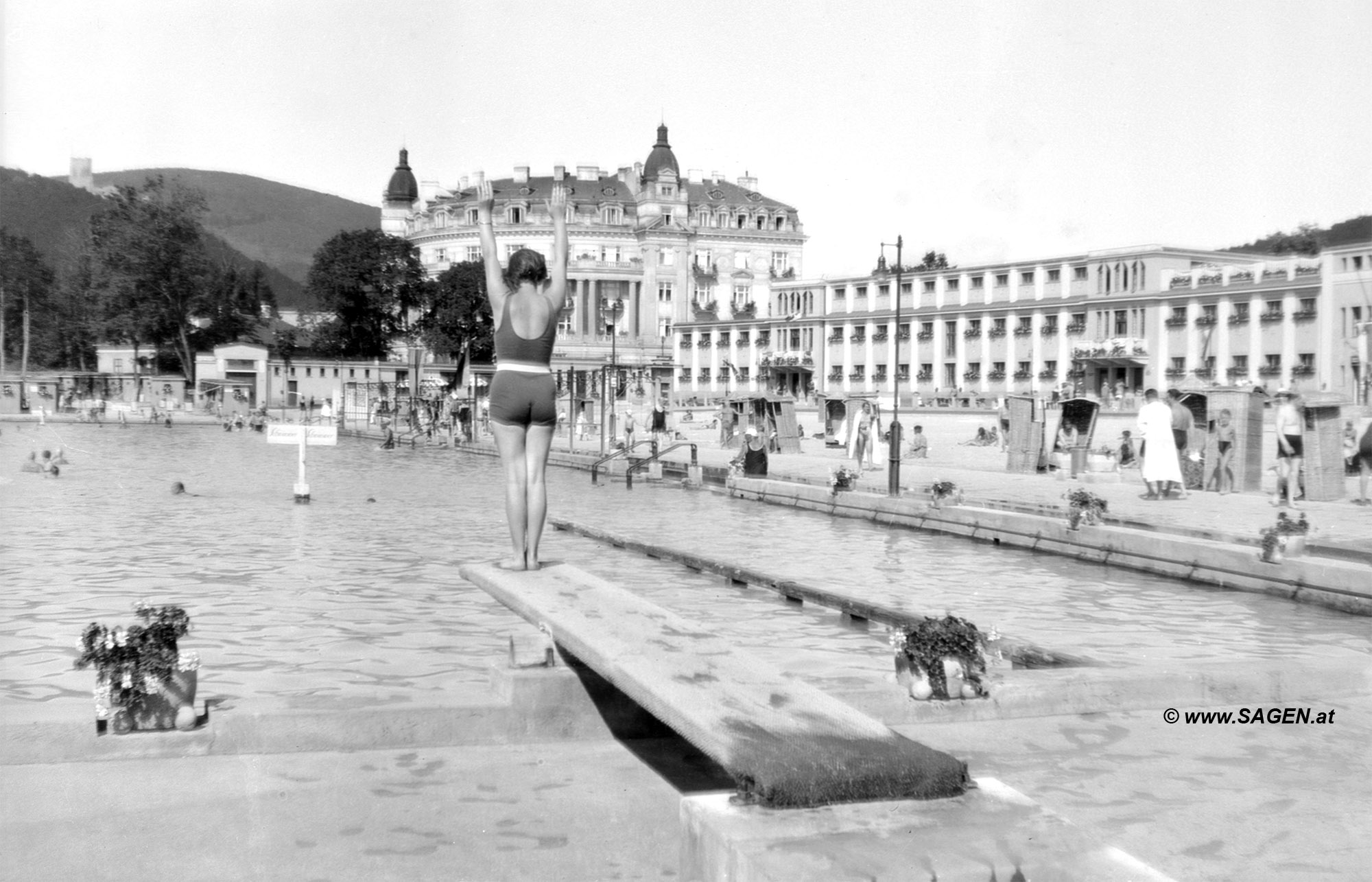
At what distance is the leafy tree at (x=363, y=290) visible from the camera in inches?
4828

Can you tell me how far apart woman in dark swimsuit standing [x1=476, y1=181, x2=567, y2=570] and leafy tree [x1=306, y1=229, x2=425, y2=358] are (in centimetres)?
11815

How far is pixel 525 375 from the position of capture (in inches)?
300

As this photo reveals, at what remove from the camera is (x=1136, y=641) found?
423 inches

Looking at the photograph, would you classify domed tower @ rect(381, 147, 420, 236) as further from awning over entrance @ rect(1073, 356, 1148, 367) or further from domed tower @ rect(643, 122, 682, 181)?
awning over entrance @ rect(1073, 356, 1148, 367)

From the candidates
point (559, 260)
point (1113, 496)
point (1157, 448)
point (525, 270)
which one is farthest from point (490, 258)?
point (1113, 496)

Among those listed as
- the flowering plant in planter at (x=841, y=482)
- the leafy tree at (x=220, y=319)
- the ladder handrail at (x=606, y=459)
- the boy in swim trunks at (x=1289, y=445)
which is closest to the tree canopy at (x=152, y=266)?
the leafy tree at (x=220, y=319)

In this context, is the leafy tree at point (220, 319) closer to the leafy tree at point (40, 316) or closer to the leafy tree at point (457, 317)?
the leafy tree at point (40, 316)

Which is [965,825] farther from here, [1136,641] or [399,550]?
[399,550]

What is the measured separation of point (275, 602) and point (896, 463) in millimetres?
14624

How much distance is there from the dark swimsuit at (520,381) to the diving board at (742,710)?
3.51 ft

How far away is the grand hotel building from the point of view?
64875 millimetres

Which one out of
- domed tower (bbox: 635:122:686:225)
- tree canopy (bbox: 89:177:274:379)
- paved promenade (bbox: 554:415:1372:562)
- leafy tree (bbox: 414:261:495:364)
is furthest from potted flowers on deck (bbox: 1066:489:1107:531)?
domed tower (bbox: 635:122:686:225)

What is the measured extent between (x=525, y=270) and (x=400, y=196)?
573 ft

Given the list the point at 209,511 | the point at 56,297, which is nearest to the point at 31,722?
the point at 209,511
